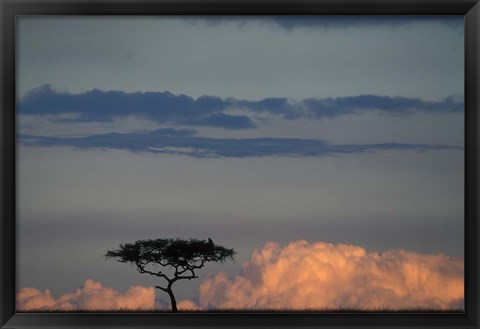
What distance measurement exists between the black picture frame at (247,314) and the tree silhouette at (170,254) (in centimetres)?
19

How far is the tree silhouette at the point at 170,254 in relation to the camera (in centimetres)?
344

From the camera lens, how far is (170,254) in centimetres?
345

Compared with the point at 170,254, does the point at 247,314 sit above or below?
below

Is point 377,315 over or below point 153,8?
below

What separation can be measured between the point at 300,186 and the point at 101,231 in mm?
781

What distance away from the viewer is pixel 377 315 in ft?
11.2

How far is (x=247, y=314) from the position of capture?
135 inches

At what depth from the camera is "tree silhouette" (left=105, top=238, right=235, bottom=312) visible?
3.44 meters

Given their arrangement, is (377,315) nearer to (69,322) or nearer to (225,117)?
(225,117)

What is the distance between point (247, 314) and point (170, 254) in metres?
0.37

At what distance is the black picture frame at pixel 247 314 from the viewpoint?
3426 millimetres

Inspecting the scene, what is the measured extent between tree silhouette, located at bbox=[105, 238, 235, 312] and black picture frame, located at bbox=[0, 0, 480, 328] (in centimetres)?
19

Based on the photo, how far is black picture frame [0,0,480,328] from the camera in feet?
11.2

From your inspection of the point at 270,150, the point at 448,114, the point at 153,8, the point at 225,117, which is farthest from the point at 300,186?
the point at 153,8
